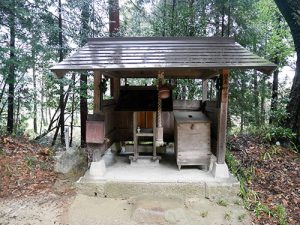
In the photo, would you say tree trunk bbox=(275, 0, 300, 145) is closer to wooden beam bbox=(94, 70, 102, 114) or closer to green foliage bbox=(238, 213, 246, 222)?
green foliage bbox=(238, 213, 246, 222)

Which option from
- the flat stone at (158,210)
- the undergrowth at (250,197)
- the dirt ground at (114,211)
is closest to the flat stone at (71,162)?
the dirt ground at (114,211)

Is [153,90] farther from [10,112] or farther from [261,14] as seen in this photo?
[261,14]

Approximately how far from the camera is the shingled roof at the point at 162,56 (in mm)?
3984

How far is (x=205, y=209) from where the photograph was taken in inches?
163

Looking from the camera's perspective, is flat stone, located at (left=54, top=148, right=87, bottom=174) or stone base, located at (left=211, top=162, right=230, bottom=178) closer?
stone base, located at (left=211, top=162, right=230, bottom=178)

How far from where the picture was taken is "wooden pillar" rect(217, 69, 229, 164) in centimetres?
441

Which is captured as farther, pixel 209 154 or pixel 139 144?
pixel 139 144

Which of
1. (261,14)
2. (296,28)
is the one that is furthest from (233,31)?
(296,28)

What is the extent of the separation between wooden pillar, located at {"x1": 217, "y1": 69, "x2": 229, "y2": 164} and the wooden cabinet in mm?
326

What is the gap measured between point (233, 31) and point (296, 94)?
333 cm

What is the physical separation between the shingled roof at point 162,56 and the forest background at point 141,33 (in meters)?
2.54

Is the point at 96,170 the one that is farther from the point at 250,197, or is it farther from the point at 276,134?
the point at 276,134

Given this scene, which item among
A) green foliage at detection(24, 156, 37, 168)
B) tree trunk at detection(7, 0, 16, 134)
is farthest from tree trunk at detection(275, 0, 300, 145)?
tree trunk at detection(7, 0, 16, 134)

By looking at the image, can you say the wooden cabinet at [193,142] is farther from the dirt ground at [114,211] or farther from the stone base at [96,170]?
the stone base at [96,170]
